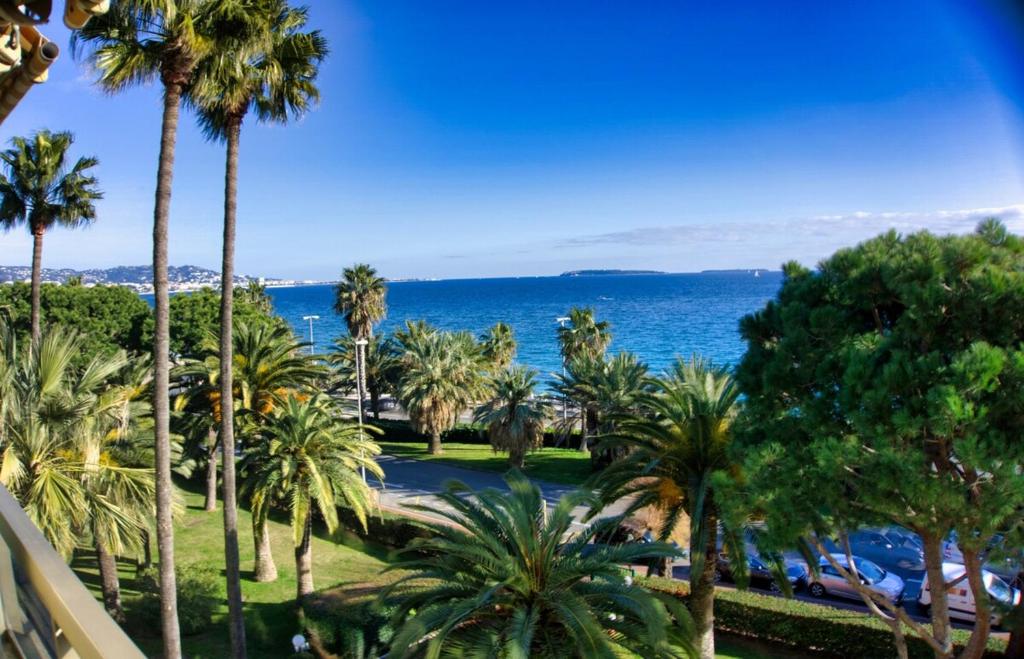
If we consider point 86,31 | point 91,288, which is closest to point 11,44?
point 86,31

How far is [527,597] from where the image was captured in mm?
10227

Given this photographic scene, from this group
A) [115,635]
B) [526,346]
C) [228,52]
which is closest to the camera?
[115,635]

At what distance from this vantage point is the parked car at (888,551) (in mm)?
21828

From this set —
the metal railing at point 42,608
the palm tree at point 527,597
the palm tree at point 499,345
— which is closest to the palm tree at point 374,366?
the palm tree at point 499,345

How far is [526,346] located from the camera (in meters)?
115

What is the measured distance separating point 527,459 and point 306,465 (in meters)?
20.3

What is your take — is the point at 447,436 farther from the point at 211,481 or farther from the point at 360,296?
the point at 211,481

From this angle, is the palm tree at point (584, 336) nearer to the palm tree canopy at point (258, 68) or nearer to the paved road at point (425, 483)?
the paved road at point (425, 483)

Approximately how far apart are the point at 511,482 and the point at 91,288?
39.3 m

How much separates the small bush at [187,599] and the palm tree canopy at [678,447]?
33.9ft

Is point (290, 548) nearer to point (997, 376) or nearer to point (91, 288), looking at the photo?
point (997, 376)

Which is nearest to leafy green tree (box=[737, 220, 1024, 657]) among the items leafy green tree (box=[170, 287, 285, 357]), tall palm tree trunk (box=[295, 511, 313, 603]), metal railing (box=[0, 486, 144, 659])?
metal railing (box=[0, 486, 144, 659])

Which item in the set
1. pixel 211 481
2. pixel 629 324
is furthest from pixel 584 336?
pixel 629 324

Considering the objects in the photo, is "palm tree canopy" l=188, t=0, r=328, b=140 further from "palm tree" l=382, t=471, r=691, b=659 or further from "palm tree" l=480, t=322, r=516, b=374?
"palm tree" l=480, t=322, r=516, b=374
